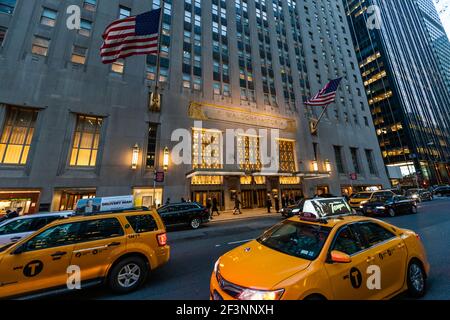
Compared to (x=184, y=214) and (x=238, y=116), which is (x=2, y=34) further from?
(x=238, y=116)

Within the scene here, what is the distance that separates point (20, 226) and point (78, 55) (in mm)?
18250

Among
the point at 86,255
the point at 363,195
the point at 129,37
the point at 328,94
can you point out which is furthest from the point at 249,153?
the point at 86,255

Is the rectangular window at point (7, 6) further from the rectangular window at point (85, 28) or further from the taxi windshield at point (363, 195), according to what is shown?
the taxi windshield at point (363, 195)

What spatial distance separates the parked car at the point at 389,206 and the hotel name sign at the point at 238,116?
14488 millimetres

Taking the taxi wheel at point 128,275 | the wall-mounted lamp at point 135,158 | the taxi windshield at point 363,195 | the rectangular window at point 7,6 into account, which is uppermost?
the rectangular window at point 7,6

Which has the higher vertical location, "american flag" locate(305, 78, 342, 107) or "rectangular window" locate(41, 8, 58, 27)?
"rectangular window" locate(41, 8, 58, 27)

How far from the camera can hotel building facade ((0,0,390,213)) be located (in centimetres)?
1488

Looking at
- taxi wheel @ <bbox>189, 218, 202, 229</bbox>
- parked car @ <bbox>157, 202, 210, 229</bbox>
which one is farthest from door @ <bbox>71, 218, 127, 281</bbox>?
taxi wheel @ <bbox>189, 218, 202, 229</bbox>

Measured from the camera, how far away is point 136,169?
1711 centimetres

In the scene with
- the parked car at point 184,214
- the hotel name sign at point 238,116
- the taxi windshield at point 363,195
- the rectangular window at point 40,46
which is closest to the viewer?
the parked car at point 184,214

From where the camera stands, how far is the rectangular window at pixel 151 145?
59.7 feet

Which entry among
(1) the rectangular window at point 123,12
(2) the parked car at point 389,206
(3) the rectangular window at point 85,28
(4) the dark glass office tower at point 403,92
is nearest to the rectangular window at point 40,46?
(3) the rectangular window at point 85,28

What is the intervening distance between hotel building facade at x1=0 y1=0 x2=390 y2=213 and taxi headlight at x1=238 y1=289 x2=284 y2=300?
14927 mm

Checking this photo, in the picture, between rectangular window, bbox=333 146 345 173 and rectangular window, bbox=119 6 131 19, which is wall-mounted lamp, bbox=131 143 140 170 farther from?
rectangular window, bbox=333 146 345 173
